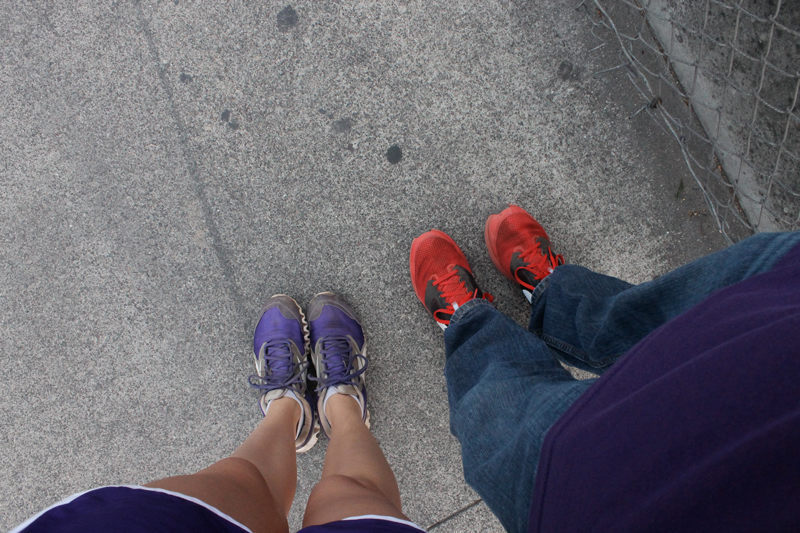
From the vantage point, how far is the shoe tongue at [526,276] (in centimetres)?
168

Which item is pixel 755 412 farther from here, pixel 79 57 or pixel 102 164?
pixel 79 57

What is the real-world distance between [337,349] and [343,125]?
2.87 feet

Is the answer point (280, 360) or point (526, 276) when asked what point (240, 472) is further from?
point (526, 276)

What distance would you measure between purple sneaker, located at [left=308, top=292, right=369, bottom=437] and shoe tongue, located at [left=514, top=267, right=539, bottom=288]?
66 cm

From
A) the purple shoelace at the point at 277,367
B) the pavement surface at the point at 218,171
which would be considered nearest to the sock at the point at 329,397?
the purple shoelace at the point at 277,367

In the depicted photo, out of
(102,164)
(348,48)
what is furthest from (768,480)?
(102,164)

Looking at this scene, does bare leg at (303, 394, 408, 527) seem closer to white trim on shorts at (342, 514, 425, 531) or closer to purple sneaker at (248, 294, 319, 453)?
white trim on shorts at (342, 514, 425, 531)

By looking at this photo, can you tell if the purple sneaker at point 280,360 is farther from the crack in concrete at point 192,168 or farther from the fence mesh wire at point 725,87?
the fence mesh wire at point 725,87

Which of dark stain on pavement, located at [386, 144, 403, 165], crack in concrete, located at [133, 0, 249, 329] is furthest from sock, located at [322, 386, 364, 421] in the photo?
dark stain on pavement, located at [386, 144, 403, 165]

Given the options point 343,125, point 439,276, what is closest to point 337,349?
point 439,276

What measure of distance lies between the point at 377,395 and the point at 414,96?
120 cm

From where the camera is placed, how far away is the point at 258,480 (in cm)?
124

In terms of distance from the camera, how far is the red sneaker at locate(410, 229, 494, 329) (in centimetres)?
167

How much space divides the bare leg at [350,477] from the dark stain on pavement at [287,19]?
Result: 145 centimetres
